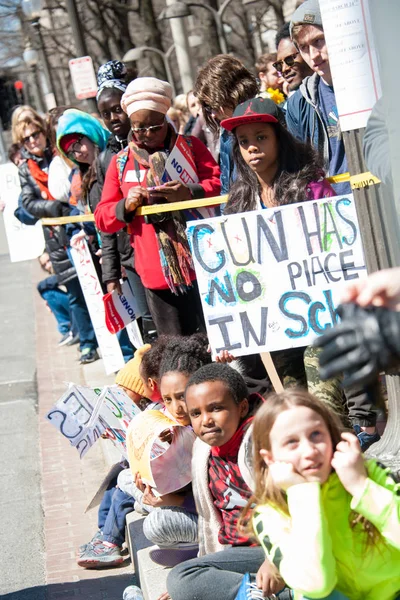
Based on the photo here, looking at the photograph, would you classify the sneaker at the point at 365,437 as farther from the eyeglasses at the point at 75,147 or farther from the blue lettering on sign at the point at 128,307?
the eyeglasses at the point at 75,147

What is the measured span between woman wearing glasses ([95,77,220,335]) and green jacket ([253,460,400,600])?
2.83 metres

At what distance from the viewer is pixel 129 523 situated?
16.3 ft

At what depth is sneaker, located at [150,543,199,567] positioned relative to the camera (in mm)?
4277

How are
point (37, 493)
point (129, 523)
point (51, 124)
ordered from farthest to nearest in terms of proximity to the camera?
1. point (51, 124)
2. point (37, 493)
3. point (129, 523)

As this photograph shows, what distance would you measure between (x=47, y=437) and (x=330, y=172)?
352 centimetres

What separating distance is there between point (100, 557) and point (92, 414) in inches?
29.4

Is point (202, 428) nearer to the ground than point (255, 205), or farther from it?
nearer to the ground

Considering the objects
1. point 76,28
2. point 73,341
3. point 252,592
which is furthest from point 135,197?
point 76,28

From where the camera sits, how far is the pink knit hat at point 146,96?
5.56 m

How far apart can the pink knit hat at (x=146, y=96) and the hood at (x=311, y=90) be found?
2.76ft

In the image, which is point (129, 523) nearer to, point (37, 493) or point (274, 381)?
point (274, 381)

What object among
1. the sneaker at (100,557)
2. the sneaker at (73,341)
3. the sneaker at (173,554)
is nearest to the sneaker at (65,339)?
the sneaker at (73,341)

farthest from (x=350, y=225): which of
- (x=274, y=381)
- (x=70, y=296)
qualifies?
(x=70, y=296)

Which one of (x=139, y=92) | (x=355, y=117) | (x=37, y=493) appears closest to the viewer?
(x=355, y=117)
